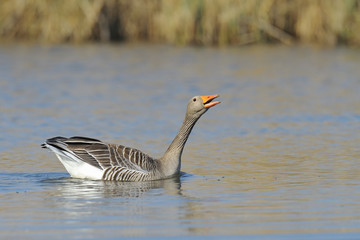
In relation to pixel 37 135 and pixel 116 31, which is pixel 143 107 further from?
pixel 116 31

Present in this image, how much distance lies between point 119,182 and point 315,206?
10.0 ft

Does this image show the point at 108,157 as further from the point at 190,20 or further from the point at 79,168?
the point at 190,20

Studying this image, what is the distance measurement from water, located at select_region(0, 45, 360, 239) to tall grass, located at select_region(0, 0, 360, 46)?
0.73 m

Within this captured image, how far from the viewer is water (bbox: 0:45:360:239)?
821cm

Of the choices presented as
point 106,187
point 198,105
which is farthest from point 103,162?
point 198,105

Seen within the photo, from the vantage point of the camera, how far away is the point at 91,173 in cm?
1103

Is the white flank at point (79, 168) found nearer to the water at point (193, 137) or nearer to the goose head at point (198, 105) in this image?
the water at point (193, 137)

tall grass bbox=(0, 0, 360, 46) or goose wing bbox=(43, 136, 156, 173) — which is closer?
goose wing bbox=(43, 136, 156, 173)

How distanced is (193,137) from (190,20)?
13781 millimetres

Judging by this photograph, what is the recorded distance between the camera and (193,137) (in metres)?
14.7

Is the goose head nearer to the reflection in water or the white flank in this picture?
the reflection in water

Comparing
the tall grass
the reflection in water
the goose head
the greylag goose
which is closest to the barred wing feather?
the greylag goose

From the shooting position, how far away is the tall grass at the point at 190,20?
27.5 metres

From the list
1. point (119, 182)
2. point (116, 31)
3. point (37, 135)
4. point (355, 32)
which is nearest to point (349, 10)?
point (355, 32)
